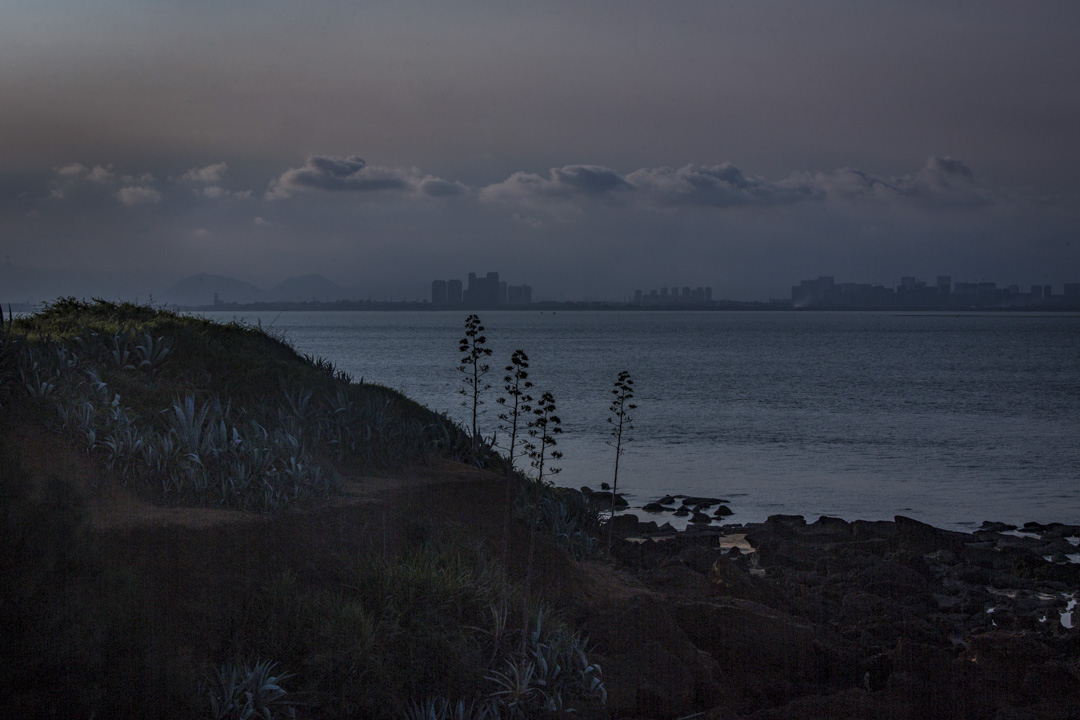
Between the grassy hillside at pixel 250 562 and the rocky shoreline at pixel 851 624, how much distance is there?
993 mm

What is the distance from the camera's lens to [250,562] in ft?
23.1

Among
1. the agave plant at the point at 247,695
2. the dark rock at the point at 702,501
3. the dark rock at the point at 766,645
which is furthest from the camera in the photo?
the dark rock at the point at 702,501

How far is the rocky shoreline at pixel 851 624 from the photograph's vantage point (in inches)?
269

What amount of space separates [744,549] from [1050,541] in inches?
Result: 236

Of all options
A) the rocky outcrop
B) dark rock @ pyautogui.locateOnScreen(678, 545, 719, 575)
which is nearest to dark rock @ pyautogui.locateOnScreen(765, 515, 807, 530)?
the rocky outcrop

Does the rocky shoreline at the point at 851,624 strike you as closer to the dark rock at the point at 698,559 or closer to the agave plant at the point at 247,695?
the dark rock at the point at 698,559

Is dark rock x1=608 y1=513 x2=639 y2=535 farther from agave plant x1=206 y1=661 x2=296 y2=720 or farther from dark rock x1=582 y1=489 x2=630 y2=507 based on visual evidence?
agave plant x1=206 y1=661 x2=296 y2=720

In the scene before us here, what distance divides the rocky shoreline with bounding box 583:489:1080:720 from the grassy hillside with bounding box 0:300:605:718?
99cm

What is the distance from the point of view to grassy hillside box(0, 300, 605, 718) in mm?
4809

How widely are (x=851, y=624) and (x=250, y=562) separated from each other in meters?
6.55

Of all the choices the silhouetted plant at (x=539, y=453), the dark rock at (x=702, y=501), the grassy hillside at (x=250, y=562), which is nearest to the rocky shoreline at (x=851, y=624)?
the grassy hillside at (x=250, y=562)

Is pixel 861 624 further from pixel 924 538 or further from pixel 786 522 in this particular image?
pixel 786 522

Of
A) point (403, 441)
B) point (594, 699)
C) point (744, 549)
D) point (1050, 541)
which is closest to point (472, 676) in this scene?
point (594, 699)

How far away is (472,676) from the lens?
6.27 meters
